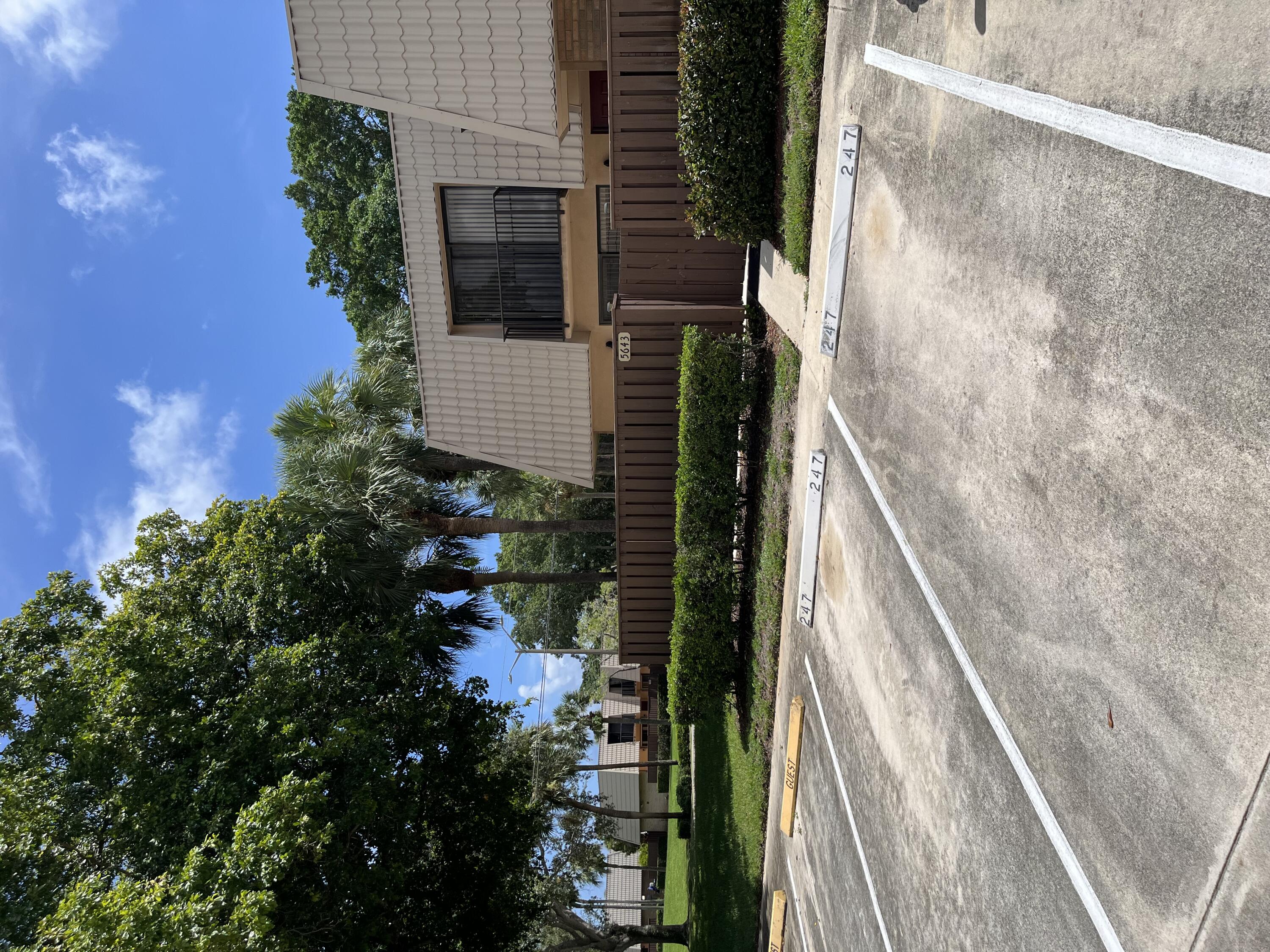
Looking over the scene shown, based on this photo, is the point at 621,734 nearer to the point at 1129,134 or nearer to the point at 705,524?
the point at 705,524

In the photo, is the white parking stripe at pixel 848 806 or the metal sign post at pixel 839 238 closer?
the white parking stripe at pixel 848 806

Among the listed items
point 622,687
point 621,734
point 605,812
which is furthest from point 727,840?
point 622,687

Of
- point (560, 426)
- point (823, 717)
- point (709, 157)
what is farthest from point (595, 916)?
point (709, 157)

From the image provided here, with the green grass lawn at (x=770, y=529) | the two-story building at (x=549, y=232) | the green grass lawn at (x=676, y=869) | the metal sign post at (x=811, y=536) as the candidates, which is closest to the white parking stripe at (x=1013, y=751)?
the metal sign post at (x=811, y=536)

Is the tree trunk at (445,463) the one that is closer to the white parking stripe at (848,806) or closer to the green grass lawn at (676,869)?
the green grass lawn at (676,869)

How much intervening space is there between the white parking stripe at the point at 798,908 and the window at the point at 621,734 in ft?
78.2

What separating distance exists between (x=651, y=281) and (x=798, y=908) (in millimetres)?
8789

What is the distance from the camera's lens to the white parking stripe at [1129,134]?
3.03m

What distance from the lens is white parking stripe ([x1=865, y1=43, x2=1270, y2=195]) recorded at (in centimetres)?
303

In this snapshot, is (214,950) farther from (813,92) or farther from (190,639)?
(813,92)

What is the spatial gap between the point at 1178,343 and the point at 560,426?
1353 cm

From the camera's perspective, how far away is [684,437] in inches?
483

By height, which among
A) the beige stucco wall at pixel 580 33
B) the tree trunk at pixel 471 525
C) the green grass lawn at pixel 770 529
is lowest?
the green grass lawn at pixel 770 529

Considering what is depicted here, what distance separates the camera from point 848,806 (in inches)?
300
